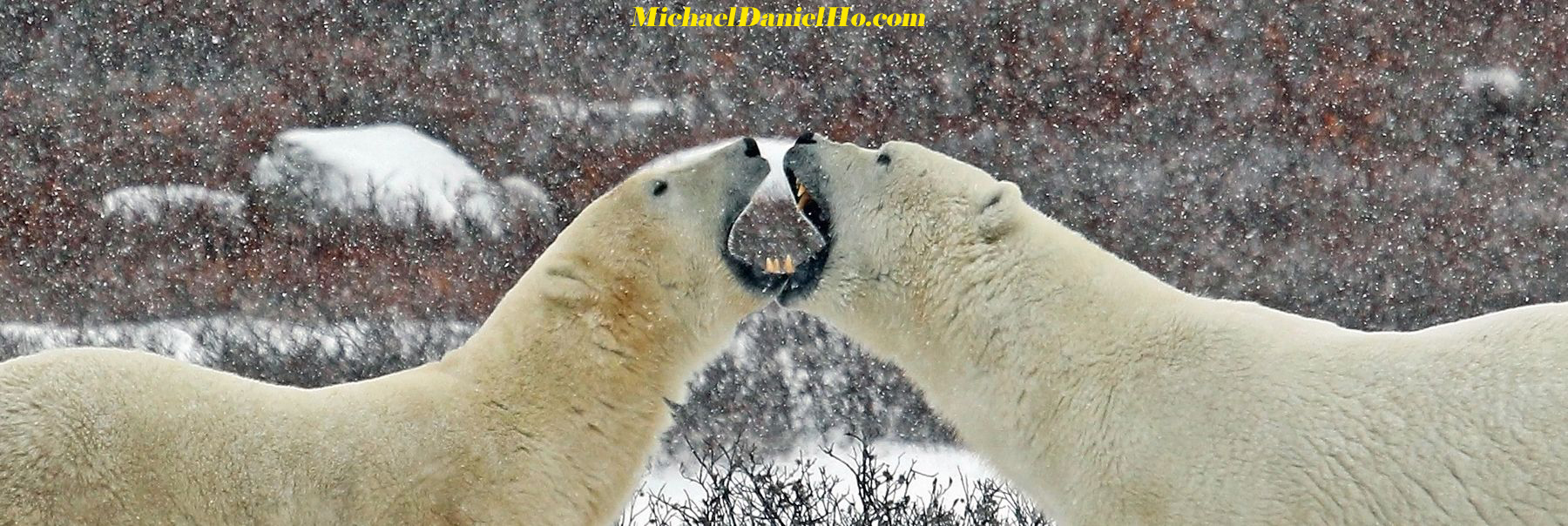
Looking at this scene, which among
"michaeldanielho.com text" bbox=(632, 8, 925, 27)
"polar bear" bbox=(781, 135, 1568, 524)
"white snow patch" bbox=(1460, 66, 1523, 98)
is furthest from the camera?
"michaeldanielho.com text" bbox=(632, 8, 925, 27)

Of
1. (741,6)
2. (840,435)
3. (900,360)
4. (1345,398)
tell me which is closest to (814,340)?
(840,435)

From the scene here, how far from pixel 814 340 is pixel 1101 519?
4.50 m

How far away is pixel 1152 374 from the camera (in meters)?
2.60

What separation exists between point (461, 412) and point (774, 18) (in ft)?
23.5

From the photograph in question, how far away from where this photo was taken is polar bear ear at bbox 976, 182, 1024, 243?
2.81 metres

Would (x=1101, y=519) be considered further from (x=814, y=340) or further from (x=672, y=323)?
(x=814, y=340)

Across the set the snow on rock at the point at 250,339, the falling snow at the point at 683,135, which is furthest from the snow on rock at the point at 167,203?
the snow on rock at the point at 250,339

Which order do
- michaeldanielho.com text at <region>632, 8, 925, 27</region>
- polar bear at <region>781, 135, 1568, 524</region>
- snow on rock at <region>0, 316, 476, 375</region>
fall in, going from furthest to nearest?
1. michaeldanielho.com text at <region>632, 8, 925, 27</region>
2. snow on rock at <region>0, 316, 476, 375</region>
3. polar bear at <region>781, 135, 1568, 524</region>

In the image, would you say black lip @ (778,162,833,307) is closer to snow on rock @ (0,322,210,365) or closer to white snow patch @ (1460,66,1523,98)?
snow on rock @ (0,322,210,365)

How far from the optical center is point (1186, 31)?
9.23 meters

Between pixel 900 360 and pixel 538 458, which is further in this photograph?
pixel 900 360

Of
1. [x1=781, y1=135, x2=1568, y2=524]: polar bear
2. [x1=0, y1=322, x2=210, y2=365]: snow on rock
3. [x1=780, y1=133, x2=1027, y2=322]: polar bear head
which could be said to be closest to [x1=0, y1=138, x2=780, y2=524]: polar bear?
[x1=780, y1=133, x2=1027, y2=322]: polar bear head

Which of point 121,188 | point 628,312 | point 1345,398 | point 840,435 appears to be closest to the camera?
point 1345,398

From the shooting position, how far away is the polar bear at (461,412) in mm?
2383
